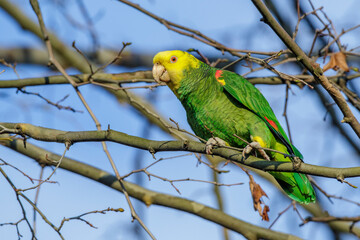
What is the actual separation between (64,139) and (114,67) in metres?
3.33

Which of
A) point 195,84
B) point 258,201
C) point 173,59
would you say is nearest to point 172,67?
point 173,59

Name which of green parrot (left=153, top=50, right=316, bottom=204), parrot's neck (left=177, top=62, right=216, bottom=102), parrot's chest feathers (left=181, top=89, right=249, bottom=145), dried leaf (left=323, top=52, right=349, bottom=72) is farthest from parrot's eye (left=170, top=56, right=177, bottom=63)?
dried leaf (left=323, top=52, right=349, bottom=72)

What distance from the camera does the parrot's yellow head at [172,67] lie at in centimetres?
346

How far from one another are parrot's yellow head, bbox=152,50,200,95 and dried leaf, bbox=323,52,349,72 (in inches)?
43.0

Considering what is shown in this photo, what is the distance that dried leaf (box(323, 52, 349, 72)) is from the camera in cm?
314

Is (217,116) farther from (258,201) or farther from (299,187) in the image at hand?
(299,187)

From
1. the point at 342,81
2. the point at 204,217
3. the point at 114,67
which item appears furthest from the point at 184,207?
the point at 114,67

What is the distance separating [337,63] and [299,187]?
41.3 inches

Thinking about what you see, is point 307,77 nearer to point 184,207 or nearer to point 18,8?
point 184,207

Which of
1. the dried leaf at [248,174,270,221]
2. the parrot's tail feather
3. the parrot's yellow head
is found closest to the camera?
the dried leaf at [248,174,270,221]

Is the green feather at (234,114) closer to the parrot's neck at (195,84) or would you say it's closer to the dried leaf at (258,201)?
the parrot's neck at (195,84)

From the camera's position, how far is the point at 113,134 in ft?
8.58

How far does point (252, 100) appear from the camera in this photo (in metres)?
3.27

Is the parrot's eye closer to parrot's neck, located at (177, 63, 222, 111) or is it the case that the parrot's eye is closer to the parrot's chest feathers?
parrot's neck, located at (177, 63, 222, 111)
